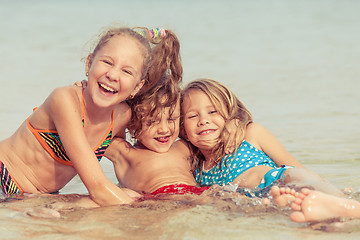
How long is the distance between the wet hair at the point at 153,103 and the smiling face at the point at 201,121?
0.42 feet

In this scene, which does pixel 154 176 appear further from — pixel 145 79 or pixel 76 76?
pixel 76 76

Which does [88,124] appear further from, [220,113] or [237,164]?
[237,164]

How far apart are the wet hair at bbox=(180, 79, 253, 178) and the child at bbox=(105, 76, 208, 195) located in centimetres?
13

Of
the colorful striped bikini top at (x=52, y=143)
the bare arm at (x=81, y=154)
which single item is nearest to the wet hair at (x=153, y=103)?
the colorful striped bikini top at (x=52, y=143)

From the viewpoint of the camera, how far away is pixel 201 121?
4469 mm

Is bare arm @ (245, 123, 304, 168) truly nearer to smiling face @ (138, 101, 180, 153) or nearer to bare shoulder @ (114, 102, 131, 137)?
smiling face @ (138, 101, 180, 153)

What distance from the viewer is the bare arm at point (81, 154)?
379cm

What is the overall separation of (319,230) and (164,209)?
102 cm

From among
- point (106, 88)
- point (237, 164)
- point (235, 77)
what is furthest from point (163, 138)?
point (235, 77)

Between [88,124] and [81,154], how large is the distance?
408mm

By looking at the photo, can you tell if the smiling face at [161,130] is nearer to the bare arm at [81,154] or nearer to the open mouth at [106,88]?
the open mouth at [106,88]

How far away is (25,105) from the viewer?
24.2ft

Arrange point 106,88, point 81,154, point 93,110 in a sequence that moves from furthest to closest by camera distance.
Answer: point 93,110 < point 106,88 < point 81,154

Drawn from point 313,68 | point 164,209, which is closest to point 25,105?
point 164,209
